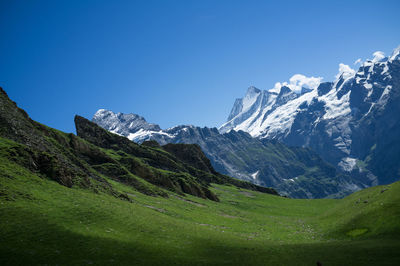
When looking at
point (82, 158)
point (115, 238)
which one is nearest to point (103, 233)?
point (115, 238)

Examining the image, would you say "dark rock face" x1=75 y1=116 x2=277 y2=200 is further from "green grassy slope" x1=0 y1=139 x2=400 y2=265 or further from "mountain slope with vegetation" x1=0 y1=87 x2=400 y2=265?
"green grassy slope" x1=0 y1=139 x2=400 y2=265

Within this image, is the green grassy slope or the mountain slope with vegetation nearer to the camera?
the green grassy slope

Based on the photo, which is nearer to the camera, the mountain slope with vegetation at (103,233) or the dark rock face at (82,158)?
the mountain slope with vegetation at (103,233)

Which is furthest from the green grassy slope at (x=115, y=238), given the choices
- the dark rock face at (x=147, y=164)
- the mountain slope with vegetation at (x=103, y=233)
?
the dark rock face at (x=147, y=164)

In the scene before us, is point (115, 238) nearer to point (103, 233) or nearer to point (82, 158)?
point (103, 233)

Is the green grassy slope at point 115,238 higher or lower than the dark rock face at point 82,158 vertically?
lower

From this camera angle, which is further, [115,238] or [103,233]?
[103,233]

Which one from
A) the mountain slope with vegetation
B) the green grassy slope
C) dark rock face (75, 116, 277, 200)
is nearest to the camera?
the green grassy slope

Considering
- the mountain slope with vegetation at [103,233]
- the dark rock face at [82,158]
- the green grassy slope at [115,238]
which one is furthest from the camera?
the dark rock face at [82,158]

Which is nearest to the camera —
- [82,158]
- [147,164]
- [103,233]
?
[103,233]

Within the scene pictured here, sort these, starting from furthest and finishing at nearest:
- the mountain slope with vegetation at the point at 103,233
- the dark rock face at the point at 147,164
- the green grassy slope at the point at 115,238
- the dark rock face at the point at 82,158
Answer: the dark rock face at the point at 147,164 → the dark rock face at the point at 82,158 → the mountain slope with vegetation at the point at 103,233 → the green grassy slope at the point at 115,238

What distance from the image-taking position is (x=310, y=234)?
56.9 m

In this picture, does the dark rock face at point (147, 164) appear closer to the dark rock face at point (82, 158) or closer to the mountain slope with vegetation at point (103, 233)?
the dark rock face at point (82, 158)

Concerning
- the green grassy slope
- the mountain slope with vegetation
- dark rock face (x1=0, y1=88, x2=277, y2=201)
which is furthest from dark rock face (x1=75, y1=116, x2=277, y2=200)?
the green grassy slope
